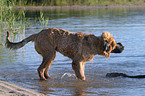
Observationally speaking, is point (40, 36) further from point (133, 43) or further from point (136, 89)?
point (133, 43)

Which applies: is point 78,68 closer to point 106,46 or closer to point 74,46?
point 74,46

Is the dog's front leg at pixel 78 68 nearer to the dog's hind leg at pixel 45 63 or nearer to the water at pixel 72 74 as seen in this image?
the water at pixel 72 74

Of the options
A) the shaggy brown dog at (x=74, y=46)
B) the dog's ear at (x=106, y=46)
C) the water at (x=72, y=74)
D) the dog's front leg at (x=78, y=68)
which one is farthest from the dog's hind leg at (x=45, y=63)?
the dog's ear at (x=106, y=46)

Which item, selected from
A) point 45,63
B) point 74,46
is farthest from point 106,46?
point 45,63

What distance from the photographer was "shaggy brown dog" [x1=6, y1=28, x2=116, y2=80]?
772 cm

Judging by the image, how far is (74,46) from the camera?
7859 millimetres

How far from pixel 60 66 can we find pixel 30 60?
1.49m

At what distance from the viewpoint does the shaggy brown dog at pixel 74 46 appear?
772 cm

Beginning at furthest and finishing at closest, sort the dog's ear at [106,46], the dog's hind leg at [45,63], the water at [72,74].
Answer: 1. the dog's hind leg at [45,63]
2. the dog's ear at [106,46]
3. the water at [72,74]

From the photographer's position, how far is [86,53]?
25.6ft

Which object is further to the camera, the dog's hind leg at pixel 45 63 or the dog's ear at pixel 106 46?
the dog's hind leg at pixel 45 63

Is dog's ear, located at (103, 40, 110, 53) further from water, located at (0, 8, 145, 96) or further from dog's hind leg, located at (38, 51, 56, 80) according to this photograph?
dog's hind leg, located at (38, 51, 56, 80)

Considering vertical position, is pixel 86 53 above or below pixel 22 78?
above

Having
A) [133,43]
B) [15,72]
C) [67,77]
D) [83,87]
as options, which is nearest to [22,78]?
[15,72]
